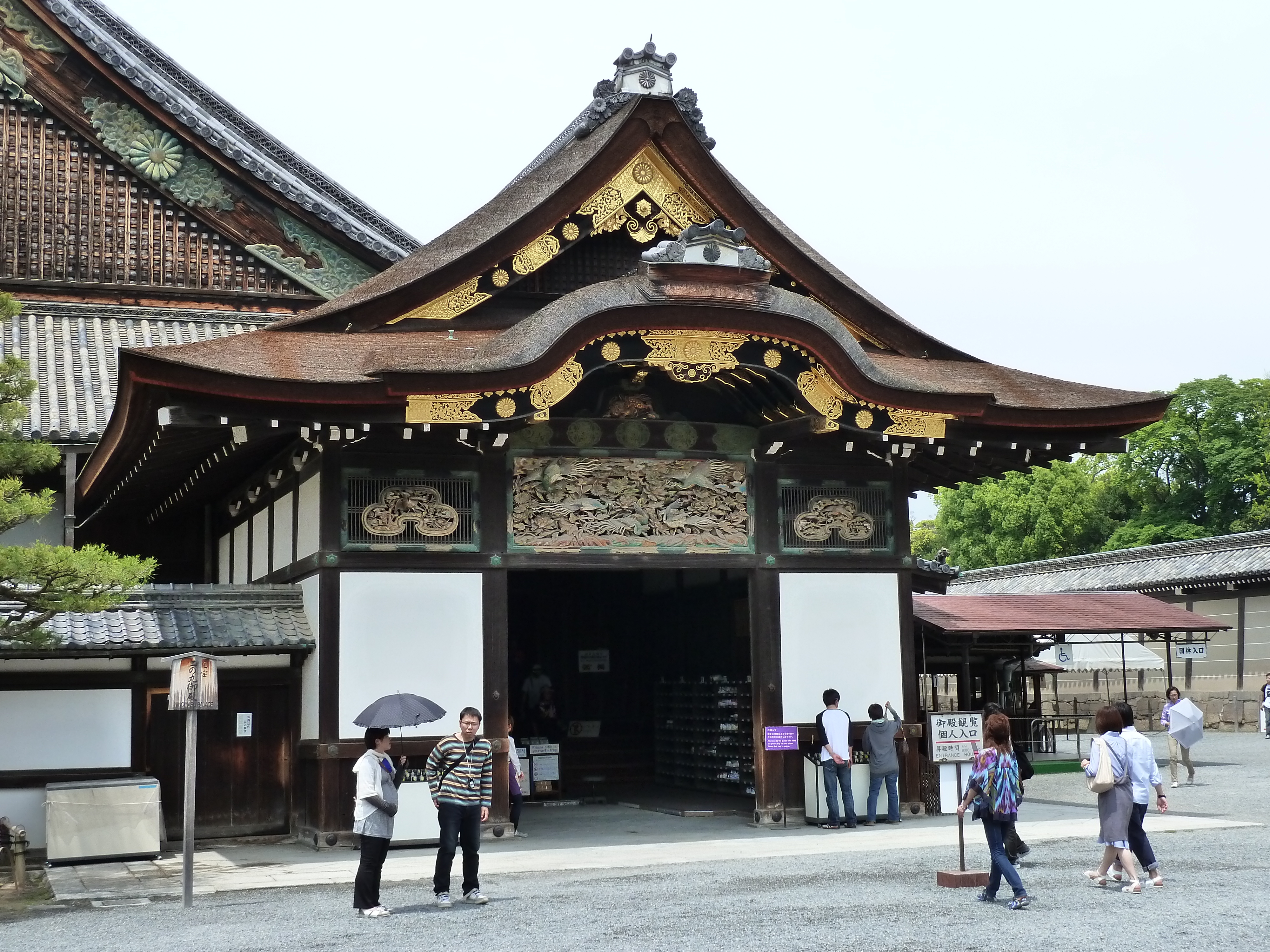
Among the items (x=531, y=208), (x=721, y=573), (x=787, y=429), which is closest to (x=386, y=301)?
(x=531, y=208)

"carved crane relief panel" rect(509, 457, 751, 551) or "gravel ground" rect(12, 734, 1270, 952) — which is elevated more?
"carved crane relief panel" rect(509, 457, 751, 551)

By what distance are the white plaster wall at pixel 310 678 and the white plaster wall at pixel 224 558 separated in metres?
4.59

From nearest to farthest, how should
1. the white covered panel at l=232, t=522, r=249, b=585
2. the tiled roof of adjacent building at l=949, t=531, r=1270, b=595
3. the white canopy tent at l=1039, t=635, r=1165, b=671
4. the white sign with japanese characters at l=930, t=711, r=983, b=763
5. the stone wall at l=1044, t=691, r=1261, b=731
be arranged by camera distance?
the white sign with japanese characters at l=930, t=711, r=983, b=763 → the white covered panel at l=232, t=522, r=249, b=585 → the white canopy tent at l=1039, t=635, r=1165, b=671 → the stone wall at l=1044, t=691, r=1261, b=731 → the tiled roof of adjacent building at l=949, t=531, r=1270, b=595

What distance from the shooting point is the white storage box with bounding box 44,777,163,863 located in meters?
14.9

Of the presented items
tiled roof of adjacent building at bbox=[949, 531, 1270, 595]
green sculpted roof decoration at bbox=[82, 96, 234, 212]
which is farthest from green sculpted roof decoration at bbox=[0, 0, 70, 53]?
tiled roof of adjacent building at bbox=[949, 531, 1270, 595]

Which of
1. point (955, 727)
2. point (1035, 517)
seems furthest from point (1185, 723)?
point (1035, 517)

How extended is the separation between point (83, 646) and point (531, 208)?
6.86 metres

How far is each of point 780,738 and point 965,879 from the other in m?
5.21

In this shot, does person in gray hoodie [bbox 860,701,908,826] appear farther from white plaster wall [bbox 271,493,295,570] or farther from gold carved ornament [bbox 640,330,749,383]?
white plaster wall [bbox 271,493,295,570]

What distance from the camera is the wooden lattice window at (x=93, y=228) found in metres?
23.0

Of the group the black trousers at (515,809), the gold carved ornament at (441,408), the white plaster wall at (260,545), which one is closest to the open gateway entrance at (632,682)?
the black trousers at (515,809)

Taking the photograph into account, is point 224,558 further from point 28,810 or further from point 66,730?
point 28,810

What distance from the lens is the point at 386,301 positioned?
16828 millimetres

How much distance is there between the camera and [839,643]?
1738 centimetres
